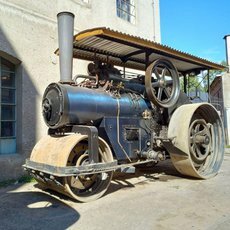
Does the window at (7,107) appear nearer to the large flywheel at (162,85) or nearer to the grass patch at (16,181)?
the grass patch at (16,181)

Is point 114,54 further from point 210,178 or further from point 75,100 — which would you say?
point 210,178

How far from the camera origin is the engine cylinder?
4.84m

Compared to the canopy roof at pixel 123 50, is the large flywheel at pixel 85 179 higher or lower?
lower

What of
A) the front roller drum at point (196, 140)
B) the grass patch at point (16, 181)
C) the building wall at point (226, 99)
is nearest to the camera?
the front roller drum at point (196, 140)

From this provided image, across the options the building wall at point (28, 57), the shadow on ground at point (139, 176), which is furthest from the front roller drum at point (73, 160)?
the building wall at point (28, 57)

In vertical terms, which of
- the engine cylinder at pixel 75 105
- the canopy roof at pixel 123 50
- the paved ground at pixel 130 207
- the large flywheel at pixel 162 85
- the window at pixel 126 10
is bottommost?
the paved ground at pixel 130 207

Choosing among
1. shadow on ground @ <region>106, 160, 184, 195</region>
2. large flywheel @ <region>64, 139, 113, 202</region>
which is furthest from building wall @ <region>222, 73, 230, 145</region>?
large flywheel @ <region>64, 139, 113, 202</region>

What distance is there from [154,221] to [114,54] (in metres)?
4.07

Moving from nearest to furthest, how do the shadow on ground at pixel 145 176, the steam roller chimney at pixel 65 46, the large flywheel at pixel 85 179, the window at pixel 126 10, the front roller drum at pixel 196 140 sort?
the large flywheel at pixel 85 179
the steam roller chimney at pixel 65 46
the shadow on ground at pixel 145 176
the front roller drum at pixel 196 140
the window at pixel 126 10

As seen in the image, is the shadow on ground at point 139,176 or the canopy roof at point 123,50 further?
the canopy roof at point 123,50

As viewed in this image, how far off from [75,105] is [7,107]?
8.60ft

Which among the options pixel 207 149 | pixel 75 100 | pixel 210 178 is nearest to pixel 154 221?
pixel 75 100

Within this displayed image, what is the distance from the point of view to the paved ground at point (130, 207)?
12.2 ft

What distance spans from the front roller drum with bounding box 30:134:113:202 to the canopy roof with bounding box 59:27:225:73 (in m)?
1.89
